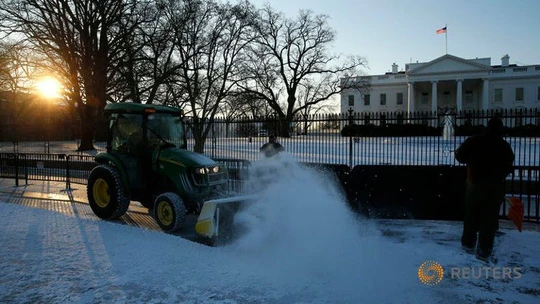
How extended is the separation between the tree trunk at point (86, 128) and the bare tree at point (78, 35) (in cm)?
125

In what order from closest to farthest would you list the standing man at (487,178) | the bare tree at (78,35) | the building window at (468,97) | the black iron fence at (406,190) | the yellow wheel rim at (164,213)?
1. the standing man at (487,178)
2. the yellow wheel rim at (164,213)
3. the black iron fence at (406,190)
4. the bare tree at (78,35)
5. the building window at (468,97)

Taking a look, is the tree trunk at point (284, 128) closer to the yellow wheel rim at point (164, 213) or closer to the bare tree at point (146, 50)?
the yellow wheel rim at point (164, 213)

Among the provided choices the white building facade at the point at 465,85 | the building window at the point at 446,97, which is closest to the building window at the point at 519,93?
the white building facade at the point at 465,85

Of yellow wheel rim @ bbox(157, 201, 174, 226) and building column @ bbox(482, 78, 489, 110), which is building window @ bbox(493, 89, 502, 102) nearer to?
building column @ bbox(482, 78, 489, 110)

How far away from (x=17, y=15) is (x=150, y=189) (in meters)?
22.6

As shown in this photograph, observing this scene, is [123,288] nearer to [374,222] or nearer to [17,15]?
[374,222]

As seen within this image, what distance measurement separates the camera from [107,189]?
8812 mm

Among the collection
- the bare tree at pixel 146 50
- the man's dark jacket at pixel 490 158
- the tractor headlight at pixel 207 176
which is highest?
the bare tree at pixel 146 50

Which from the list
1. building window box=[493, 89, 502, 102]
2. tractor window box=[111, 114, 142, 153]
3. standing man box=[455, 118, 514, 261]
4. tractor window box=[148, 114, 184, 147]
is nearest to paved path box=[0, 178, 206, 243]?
tractor window box=[111, 114, 142, 153]

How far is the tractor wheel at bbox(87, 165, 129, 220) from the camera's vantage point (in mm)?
8398

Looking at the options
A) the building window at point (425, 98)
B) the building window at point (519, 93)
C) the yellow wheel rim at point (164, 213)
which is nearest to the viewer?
the yellow wheel rim at point (164, 213)

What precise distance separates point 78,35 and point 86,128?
632 cm

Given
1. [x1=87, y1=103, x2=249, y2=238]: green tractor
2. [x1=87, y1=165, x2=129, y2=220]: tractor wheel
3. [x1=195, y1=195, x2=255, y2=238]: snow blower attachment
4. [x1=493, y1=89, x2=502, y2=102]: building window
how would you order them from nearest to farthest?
[x1=195, y1=195, x2=255, y2=238]: snow blower attachment, [x1=87, y1=103, x2=249, y2=238]: green tractor, [x1=87, y1=165, x2=129, y2=220]: tractor wheel, [x1=493, y1=89, x2=502, y2=102]: building window

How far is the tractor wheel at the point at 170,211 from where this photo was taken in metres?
7.35
